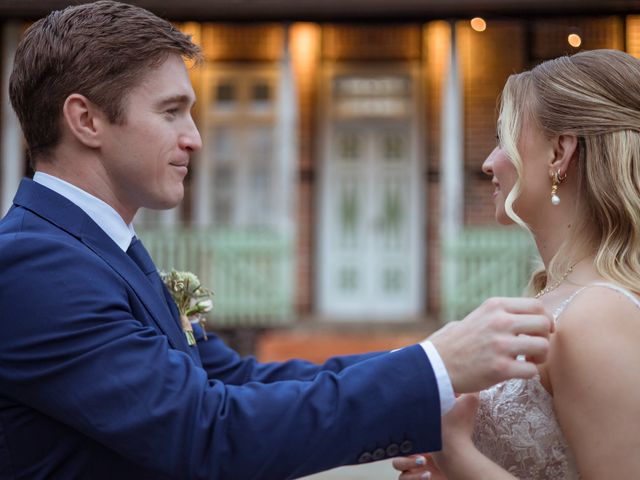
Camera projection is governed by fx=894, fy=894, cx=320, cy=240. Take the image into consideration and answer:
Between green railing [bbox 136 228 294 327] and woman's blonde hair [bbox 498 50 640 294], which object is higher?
woman's blonde hair [bbox 498 50 640 294]

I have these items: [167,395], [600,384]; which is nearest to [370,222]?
[600,384]

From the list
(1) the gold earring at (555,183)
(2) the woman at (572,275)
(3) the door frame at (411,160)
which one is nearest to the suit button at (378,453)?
(2) the woman at (572,275)

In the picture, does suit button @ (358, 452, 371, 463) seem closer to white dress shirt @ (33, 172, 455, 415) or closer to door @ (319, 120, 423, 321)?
white dress shirt @ (33, 172, 455, 415)

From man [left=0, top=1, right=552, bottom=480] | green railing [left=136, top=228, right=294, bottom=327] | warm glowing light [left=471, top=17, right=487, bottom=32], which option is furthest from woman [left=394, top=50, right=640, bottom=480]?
warm glowing light [left=471, top=17, right=487, bottom=32]

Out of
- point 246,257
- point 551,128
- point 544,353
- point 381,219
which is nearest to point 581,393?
point 544,353

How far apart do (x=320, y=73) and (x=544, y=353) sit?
38.8 feet

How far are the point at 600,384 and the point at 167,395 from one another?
101 centimetres

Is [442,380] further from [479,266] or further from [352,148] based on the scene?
[352,148]

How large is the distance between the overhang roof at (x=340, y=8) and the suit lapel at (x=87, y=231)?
994 cm

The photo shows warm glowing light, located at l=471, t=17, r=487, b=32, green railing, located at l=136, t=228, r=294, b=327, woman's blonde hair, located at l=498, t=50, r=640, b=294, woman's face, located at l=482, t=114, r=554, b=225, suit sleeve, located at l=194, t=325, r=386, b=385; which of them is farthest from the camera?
warm glowing light, located at l=471, t=17, r=487, b=32

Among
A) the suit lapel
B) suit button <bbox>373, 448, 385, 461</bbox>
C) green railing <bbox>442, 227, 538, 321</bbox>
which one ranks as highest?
the suit lapel

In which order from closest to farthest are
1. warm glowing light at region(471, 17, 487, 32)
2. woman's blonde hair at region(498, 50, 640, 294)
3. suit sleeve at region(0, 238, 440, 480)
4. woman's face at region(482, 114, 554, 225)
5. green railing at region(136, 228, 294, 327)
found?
suit sleeve at region(0, 238, 440, 480) < woman's blonde hair at region(498, 50, 640, 294) < woman's face at region(482, 114, 554, 225) < green railing at region(136, 228, 294, 327) < warm glowing light at region(471, 17, 487, 32)

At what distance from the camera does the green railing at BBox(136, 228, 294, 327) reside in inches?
465

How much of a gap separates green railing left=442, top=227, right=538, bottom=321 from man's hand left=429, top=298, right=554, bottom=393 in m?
10.1
